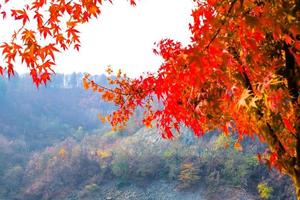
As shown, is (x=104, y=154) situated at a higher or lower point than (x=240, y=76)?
lower

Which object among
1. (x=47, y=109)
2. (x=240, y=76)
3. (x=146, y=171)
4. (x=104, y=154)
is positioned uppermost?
(x=240, y=76)

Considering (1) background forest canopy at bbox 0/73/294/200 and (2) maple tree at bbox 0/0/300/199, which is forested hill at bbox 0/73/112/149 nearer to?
(1) background forest canopy at bbox 0/73/294/200

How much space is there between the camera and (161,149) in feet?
128

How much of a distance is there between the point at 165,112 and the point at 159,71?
0.59 m

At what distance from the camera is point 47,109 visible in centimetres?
9531

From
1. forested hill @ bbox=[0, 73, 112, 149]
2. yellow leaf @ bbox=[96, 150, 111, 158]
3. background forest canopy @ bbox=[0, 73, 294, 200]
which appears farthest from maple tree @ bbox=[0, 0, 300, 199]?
forested hill @ bbox=[0, 73, 112, 149]

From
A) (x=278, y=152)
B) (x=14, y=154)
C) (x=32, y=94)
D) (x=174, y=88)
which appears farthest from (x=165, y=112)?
(x=32, y=94)

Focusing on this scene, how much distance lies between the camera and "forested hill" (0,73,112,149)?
256ft

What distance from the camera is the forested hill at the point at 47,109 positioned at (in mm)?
78000

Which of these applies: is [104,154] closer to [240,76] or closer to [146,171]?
[146,171]

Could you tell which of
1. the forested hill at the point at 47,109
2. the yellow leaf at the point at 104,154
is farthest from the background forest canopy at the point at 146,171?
the forested hill at the point at 47,109

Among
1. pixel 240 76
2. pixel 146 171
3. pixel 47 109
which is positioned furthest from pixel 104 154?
pixel 47 109

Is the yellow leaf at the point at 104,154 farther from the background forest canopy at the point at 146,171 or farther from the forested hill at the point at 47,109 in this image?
the forested hill at the point at 47,109

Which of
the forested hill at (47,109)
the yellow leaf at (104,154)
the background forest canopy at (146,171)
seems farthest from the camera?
the forested hill at (47,109)
